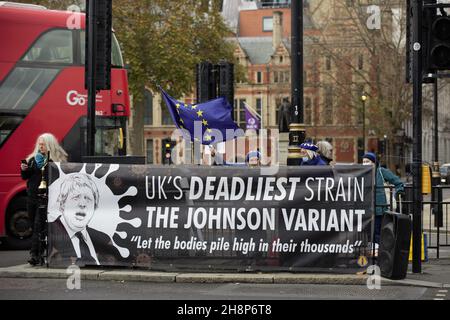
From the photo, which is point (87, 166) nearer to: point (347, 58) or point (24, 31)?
point (24, 31)

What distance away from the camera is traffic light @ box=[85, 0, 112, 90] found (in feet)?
45.6

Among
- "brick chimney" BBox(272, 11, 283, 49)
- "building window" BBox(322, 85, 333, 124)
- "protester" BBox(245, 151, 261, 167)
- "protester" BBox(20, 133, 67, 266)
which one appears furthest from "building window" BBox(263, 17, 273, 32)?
"protester" BBox(20, 133, 67, 266)

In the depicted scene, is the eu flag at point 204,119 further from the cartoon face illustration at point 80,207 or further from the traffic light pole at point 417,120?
the traffic light pole at point 417,120

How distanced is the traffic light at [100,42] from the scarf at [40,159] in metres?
1.46

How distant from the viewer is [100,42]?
13938mm

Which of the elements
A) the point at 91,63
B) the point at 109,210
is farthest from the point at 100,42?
the point at 109,210

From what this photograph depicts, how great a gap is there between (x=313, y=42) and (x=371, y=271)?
159ft

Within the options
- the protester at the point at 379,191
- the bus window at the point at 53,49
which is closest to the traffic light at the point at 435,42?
the protester at the point at 379,191

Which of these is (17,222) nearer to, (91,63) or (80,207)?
(91,63)

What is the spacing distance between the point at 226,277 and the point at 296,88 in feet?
10.9

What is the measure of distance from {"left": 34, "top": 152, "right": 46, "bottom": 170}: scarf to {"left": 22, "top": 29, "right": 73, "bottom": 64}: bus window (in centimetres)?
588

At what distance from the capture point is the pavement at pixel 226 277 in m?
11.7

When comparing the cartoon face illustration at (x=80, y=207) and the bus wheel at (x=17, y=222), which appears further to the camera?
the bus wheel at (x=17, y=222)

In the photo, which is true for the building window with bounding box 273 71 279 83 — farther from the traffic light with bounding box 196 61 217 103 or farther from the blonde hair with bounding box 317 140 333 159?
the blonde hair with bounding box 317 140 333 159
